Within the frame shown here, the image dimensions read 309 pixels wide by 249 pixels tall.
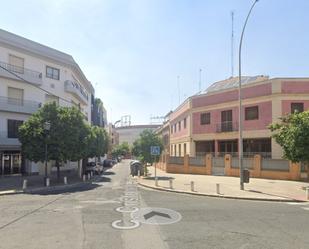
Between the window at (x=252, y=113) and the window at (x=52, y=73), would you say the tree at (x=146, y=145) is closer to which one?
the window at (x=252, y=113)

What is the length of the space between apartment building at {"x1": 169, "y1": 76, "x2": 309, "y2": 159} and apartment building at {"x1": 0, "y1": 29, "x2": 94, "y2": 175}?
12913 mm

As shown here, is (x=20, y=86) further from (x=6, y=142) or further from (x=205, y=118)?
(x=205, y=118)

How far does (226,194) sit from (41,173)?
26446mm

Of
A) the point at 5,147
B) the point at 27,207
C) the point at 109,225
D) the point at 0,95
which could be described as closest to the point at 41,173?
the point at 5,147

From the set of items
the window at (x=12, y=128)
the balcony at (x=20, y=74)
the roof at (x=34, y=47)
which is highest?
the roof at (x=34, y=47)

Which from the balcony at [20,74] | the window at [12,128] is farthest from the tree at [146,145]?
the balcony at [20,74]

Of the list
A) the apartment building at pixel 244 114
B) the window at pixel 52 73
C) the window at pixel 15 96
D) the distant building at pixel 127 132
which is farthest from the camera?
the distant building at pixel 127 132

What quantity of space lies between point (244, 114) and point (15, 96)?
22.9m

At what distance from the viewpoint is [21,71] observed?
39125 millimetres

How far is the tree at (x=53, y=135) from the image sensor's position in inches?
1125

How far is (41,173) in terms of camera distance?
4125 cm

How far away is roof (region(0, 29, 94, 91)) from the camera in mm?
37256

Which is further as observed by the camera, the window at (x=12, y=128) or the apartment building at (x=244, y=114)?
the window at (x=12, y=128)

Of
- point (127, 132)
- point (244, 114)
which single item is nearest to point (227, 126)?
point (244, 114)
